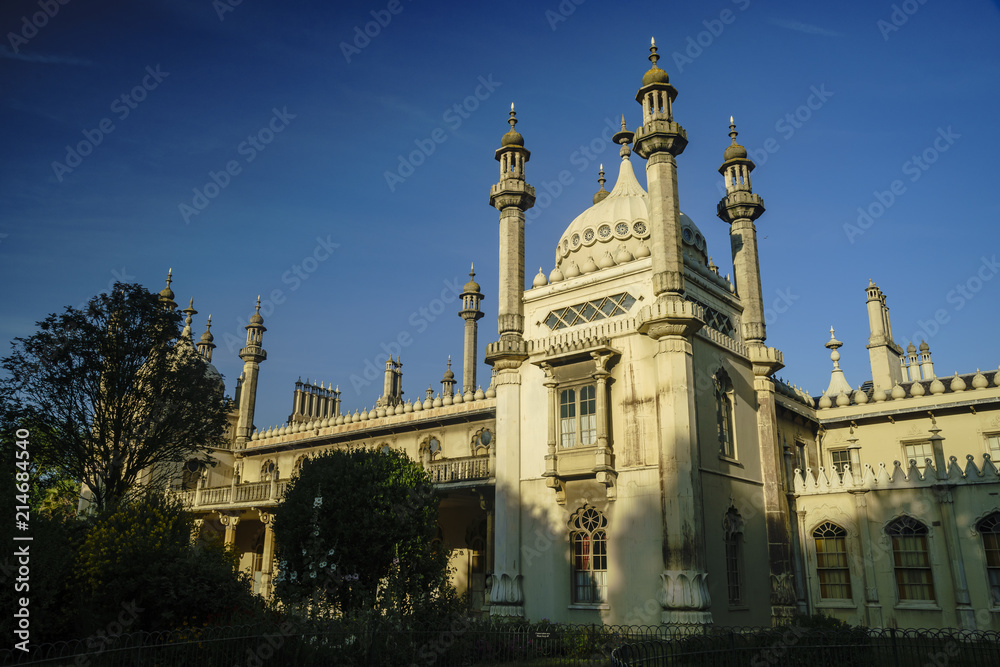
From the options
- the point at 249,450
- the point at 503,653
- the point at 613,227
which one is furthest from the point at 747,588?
the point at 249,450

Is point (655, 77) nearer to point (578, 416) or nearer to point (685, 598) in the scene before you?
point (578, 416)

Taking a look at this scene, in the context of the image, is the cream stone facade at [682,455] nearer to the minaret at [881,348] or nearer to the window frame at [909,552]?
the window frame at [909,552]

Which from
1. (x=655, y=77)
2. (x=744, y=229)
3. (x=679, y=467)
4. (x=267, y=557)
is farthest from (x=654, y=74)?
(x=267, y=557)

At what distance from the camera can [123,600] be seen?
17016 mm

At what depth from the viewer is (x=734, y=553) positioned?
2102 cm

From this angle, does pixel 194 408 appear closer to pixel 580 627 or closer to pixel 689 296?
pixel 580 627

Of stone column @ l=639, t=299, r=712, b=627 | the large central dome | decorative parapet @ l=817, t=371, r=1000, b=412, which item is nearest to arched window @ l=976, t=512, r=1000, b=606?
decorative parapet @ l=817, t=371, r=1000, b=412

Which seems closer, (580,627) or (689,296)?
(580,627)

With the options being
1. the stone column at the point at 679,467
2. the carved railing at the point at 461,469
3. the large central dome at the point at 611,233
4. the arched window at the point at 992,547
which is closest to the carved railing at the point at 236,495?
the carved railing at the point at 461,469

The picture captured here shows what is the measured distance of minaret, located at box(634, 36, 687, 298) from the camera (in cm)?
2084

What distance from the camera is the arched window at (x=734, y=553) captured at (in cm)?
2048

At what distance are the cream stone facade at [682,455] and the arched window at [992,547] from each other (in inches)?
1.9

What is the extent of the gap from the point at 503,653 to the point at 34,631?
9.63m

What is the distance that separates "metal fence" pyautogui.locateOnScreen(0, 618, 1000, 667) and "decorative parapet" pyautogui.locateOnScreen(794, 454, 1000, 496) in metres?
5.50
